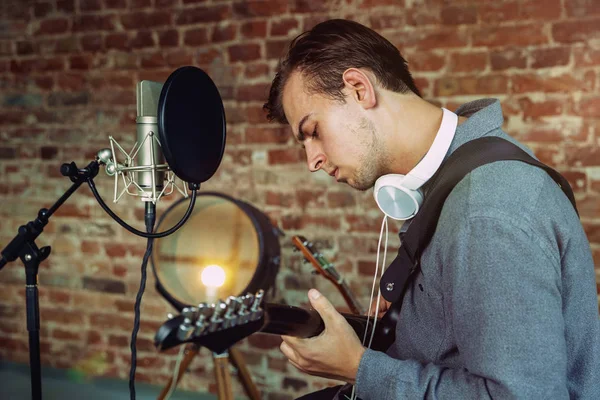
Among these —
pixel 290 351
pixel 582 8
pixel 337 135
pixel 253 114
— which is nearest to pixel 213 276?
pixel 290 351

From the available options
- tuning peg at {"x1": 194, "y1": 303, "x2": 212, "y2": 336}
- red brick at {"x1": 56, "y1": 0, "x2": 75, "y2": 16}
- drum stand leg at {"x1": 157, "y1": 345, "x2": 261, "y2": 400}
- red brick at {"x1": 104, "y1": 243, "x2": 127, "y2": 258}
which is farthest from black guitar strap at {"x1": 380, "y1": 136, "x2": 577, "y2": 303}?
red brick at {"x1": 56, "y1": 0, "x2": 75, "y2": 16}

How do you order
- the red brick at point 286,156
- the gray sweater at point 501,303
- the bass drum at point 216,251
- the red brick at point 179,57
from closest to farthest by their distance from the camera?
the gray sweater at point 501,303 < the bass drum at point 216,251 < the red brick at point 286,156 < the red brick at point 179,57

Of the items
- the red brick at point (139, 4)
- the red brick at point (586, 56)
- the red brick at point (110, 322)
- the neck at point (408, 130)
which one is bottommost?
the red brick at point (110, 322)

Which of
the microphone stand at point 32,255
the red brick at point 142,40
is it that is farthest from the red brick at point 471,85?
the microphone stand at point 32,255

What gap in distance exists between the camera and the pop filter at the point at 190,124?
1193 mm

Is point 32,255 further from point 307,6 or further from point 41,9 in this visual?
point 41,9

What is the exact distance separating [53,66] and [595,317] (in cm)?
252

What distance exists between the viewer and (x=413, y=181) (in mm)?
1331

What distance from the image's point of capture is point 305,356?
129 centimetres

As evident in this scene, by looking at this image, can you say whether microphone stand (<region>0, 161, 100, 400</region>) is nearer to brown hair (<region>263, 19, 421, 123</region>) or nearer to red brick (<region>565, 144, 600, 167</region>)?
brown hair (<region>263, 19, 421, 123</region>)

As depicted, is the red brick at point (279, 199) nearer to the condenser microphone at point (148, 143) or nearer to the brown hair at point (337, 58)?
the brown hair at point (337, 58)

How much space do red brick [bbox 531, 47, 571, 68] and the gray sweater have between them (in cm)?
117

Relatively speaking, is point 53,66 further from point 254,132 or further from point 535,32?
point 535,32

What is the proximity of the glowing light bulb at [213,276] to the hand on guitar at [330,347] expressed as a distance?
2.14 ft
